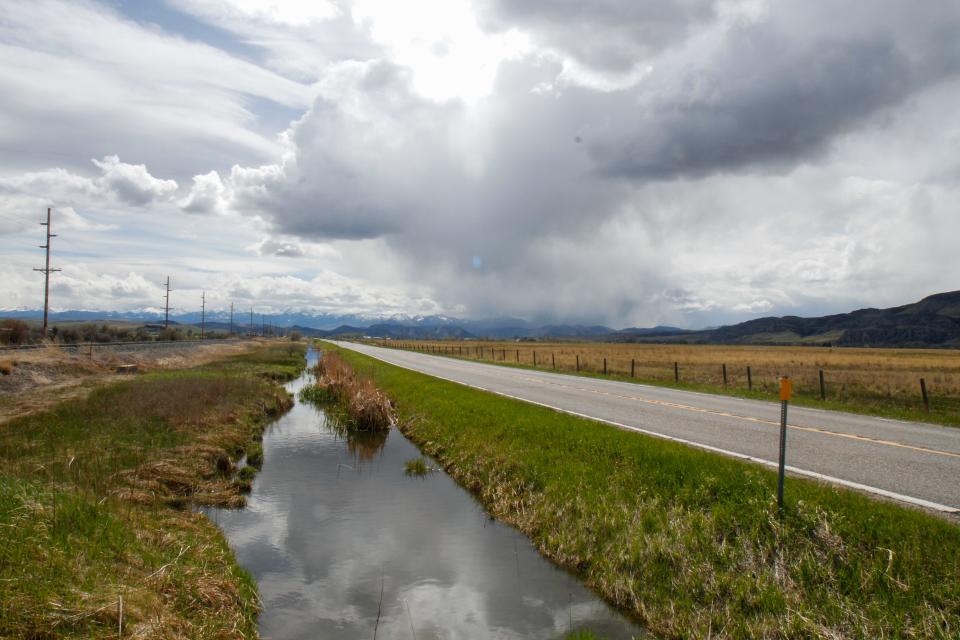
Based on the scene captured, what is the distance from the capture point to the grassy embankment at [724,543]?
568 centimetres

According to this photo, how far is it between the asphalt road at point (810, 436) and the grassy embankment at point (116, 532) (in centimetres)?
872

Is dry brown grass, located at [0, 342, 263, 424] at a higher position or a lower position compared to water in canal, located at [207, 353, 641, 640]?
higher

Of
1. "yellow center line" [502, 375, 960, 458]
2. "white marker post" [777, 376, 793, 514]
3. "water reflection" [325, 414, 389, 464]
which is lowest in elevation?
"water reflection" [325, 414, 389, 464]

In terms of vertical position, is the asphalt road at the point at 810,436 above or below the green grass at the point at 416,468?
above

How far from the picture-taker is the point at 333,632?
7.07m

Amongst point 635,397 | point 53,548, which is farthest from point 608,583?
point 635,397

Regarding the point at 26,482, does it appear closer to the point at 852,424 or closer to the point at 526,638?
the point at 526,638

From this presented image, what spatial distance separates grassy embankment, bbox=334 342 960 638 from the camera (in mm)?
5676

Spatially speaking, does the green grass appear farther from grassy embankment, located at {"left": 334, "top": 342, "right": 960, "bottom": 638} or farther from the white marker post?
the white marker post

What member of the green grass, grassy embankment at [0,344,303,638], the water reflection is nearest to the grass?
the green grass

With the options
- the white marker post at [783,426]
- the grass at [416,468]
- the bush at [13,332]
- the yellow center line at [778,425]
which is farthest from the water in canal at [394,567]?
the bush at [13,332]

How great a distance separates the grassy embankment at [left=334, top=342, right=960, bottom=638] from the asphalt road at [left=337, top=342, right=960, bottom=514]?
1263 millimetres

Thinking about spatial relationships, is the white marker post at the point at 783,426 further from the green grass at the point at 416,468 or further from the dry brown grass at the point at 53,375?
the dry brown grass at the point at 53,375

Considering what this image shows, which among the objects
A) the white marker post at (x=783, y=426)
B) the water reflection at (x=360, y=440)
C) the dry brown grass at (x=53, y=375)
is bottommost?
the water reflection at (x=360, y=440)
